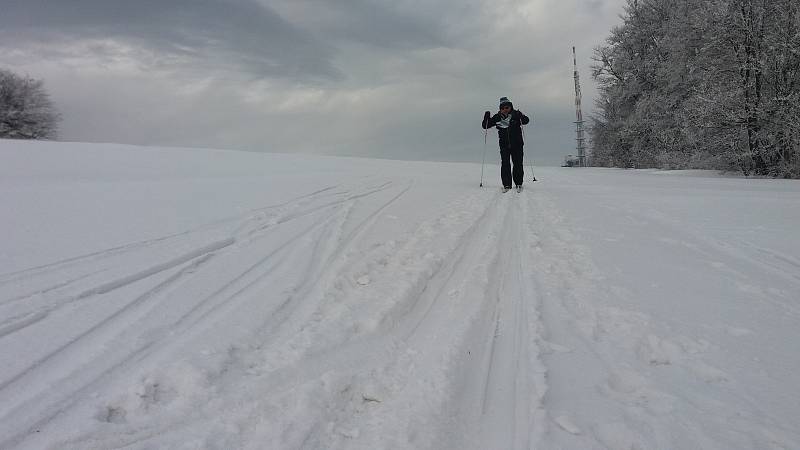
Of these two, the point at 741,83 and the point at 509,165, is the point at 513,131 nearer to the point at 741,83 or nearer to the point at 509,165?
the point at 509,165

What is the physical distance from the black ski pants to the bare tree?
134 ft

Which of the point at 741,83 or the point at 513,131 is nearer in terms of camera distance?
the point at 513,131

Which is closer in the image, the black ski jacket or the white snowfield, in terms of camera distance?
the white snowfield

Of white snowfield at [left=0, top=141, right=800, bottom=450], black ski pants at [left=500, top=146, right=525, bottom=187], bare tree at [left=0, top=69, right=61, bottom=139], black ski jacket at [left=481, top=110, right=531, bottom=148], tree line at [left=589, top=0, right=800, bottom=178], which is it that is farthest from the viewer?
bare tree at [left=0, top=69, right=61, bottom=139]

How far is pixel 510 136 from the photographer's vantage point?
1179cm

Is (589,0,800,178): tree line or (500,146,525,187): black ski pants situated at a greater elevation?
(589,0,800,178): tree line

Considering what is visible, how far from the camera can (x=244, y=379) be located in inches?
94.6

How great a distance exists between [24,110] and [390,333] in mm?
47153

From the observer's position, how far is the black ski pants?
11516mm

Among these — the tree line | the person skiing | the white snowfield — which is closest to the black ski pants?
the person skiing

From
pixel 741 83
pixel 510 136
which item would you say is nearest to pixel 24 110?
pixel 510 136

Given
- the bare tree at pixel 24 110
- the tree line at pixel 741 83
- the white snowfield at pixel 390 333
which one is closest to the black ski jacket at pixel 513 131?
the white snowfield at pixel 390 333

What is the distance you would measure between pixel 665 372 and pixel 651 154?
29808mm

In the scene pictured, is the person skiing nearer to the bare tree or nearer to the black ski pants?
the black ski pants
